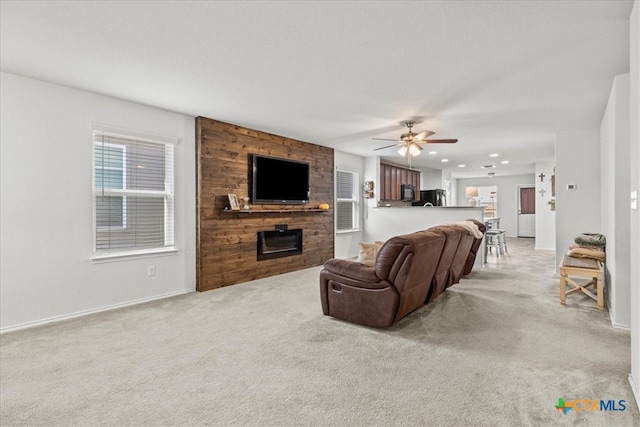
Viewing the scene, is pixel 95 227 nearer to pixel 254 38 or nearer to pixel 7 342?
pixel 7 342

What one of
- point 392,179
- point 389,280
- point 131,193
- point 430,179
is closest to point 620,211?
point 389,280

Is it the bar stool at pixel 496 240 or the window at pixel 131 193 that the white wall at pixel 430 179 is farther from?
the window at pixel 131 193

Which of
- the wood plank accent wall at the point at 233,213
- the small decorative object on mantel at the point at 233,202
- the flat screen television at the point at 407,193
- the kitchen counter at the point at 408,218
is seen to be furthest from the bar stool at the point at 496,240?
the small decorative object on mantel at the point at 233,202

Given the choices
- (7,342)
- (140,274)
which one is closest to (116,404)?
(7,342)

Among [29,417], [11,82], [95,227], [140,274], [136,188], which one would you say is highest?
[11,82]

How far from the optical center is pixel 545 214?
864cm

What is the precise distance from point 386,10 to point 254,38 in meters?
1.02

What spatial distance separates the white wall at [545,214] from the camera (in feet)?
28.0

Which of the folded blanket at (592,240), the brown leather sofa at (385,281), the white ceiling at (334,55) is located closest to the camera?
the white ceiling at (334,55)

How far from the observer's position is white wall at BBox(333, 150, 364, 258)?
7271mm

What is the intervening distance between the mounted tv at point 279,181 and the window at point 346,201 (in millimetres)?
1368

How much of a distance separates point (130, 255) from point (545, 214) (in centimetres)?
955

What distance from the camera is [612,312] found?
327 centimetres

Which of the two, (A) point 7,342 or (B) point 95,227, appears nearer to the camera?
(A) point 7,342
